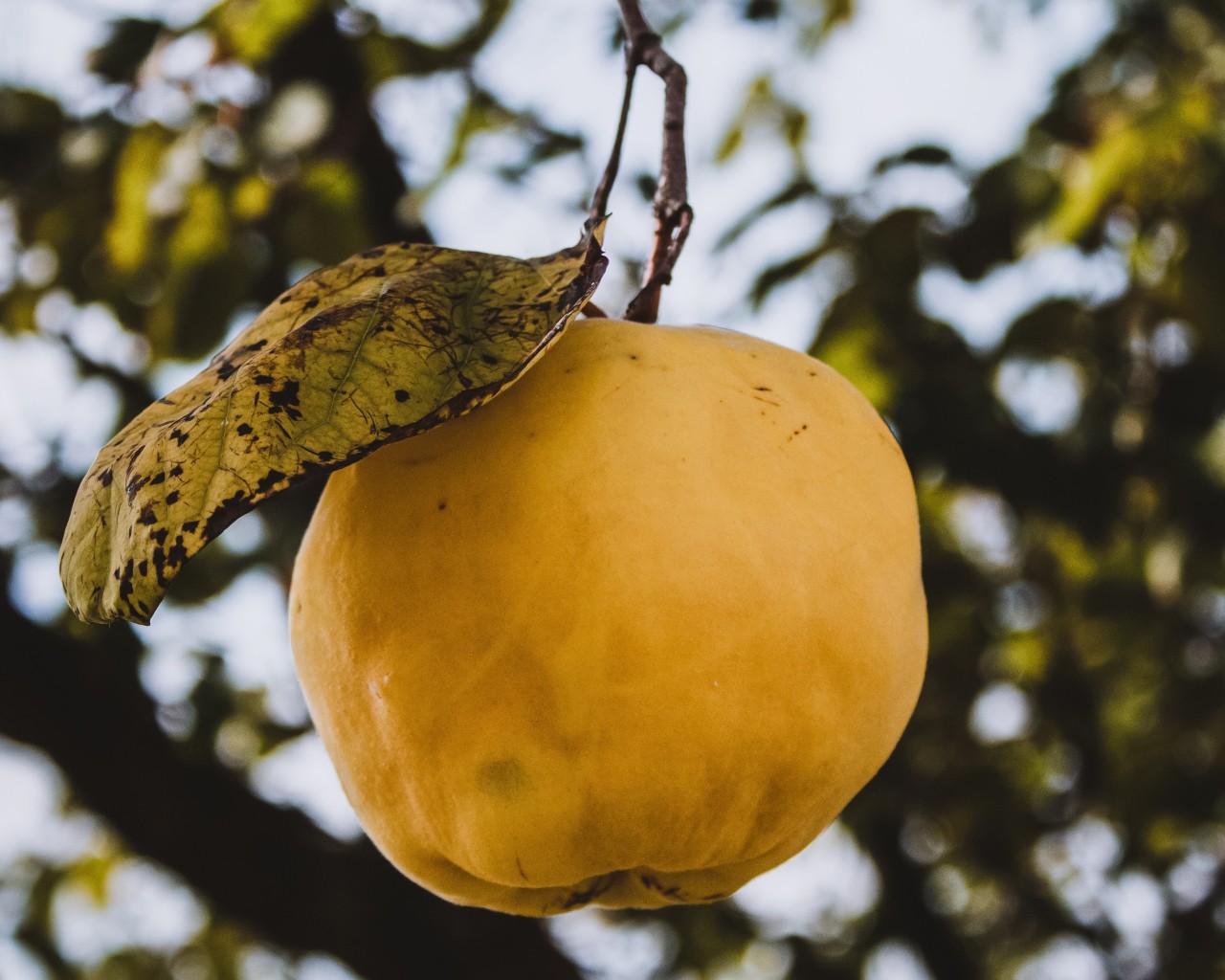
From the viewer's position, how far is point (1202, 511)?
221 cm

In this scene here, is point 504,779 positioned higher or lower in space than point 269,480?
lower

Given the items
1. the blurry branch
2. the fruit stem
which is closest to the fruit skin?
the fruit stem

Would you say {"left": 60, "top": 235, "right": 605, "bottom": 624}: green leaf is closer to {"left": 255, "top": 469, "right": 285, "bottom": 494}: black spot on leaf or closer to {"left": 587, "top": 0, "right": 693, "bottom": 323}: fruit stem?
{"left": 255, "top": 469, "right": 285, "bottom": 494}: black spot on leaf

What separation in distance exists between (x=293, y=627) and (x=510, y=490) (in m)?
0.24

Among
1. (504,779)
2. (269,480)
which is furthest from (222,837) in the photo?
(269,480)

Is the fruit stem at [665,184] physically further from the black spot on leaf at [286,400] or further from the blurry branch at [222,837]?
the blurry branch at [222,837]

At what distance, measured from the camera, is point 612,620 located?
726 mm

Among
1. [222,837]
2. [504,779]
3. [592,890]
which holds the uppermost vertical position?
[504,779]

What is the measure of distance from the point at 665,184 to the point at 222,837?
6.81 feet

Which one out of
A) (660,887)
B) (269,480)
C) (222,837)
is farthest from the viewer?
(222,837)

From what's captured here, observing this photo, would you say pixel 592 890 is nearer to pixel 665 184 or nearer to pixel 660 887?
pixel 660 887

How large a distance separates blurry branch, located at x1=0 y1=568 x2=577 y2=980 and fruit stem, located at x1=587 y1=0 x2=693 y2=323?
6.06 ft

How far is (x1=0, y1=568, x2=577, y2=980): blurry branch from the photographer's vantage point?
8.12 ft

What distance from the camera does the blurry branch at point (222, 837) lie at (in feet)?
8.12
